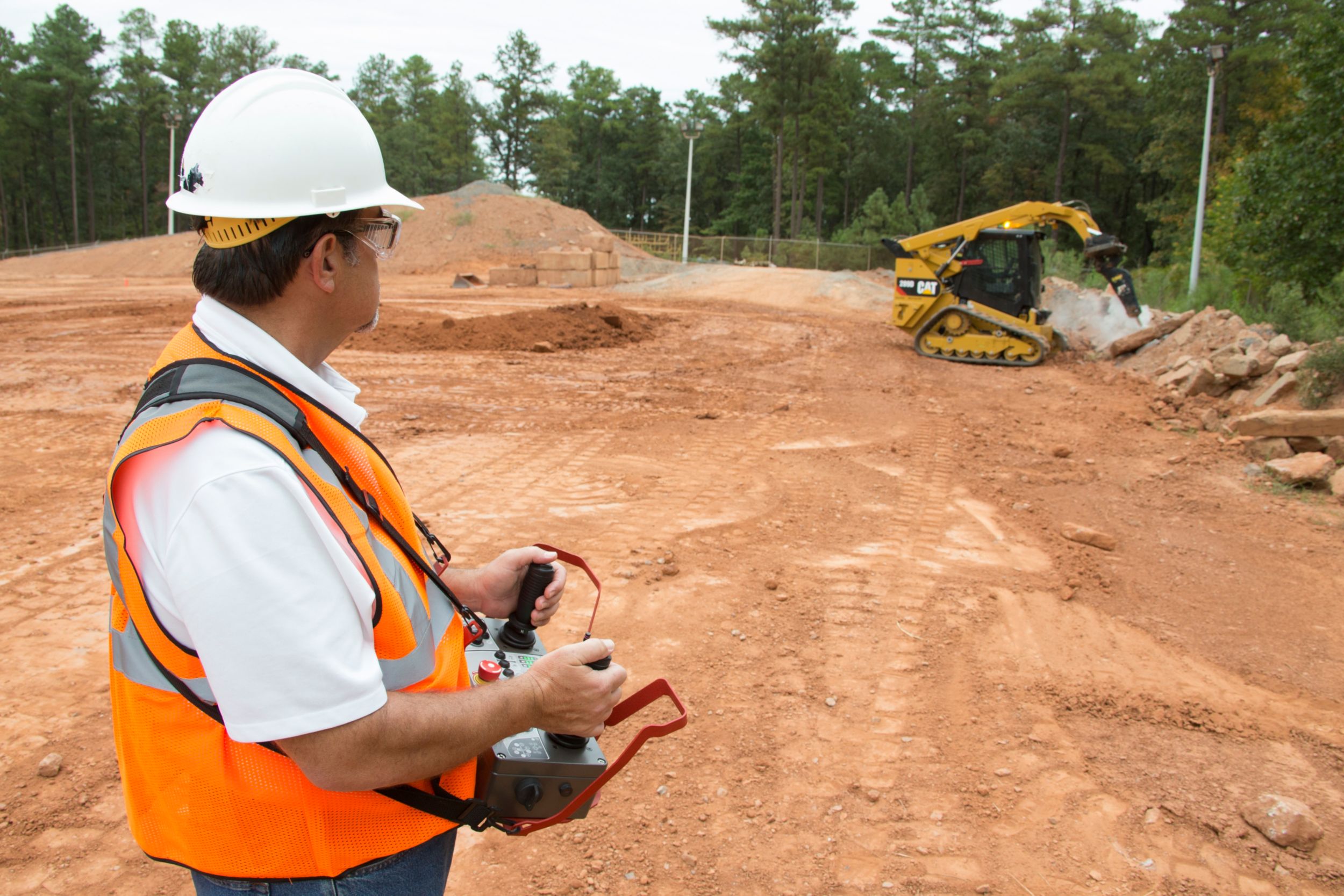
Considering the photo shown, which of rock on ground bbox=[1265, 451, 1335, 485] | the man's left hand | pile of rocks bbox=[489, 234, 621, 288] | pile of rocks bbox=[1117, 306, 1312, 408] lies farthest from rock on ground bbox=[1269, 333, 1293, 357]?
pile of rocks bbox=[489, 234, 621, 288]

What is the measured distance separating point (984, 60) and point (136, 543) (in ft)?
212

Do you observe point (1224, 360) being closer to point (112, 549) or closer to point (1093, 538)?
point (1093, 538)

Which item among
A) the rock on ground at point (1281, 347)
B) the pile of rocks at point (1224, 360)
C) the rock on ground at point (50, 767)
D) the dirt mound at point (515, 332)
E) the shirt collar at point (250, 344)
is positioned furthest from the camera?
the dirt mound at point (515, 332)

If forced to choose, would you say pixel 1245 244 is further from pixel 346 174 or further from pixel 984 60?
pixel 984 60

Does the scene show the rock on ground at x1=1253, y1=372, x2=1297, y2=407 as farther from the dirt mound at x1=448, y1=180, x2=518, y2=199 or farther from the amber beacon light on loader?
the dirt mound at x1=448, y1=180, x2=518, y2=199

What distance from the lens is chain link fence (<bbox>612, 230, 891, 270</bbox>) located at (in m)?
40.4

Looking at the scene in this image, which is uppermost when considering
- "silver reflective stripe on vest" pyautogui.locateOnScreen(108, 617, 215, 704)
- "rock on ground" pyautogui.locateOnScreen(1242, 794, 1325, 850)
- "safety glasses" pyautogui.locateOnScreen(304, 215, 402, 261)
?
"safety glasses" pyautogui.locateOnScreen(304, 215, 402, 261)

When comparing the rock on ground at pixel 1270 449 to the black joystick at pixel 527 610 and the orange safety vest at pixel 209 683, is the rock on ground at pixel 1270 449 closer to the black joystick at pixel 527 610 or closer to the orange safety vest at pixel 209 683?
the black joystick at pixel 527 610

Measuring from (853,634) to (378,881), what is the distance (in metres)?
3.75

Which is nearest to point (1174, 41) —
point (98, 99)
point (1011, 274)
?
point (1011, 274)

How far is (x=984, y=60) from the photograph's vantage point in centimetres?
5700

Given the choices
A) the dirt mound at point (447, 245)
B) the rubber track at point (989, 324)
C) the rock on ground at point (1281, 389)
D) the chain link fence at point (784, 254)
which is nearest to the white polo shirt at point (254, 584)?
the rock on ground at point (1281, 389)

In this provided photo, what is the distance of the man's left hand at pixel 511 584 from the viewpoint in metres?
1.98

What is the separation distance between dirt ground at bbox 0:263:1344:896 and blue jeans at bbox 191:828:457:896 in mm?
1588
